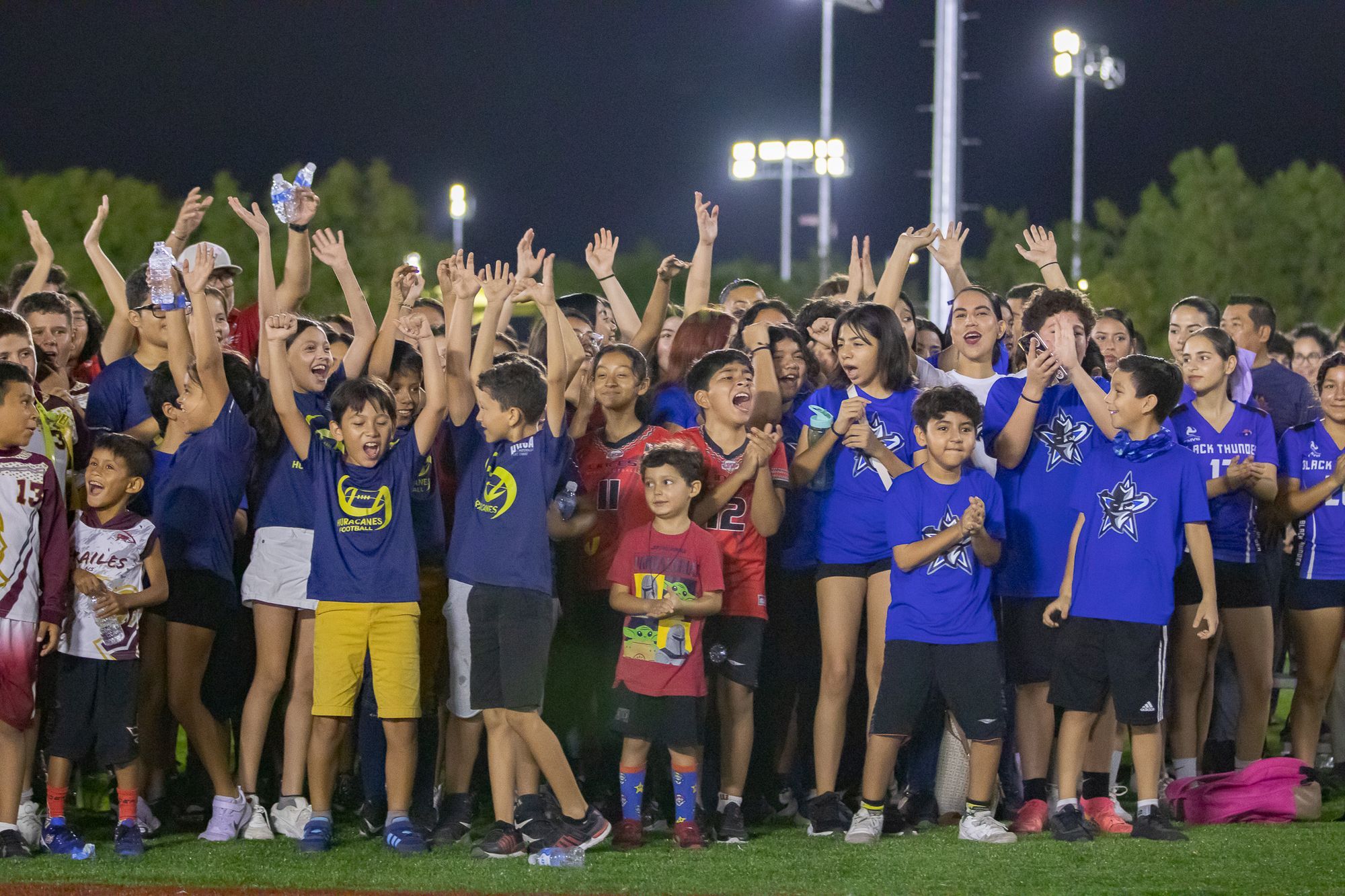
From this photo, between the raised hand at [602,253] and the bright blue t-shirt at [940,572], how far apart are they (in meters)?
2.16

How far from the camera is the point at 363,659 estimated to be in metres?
6.12

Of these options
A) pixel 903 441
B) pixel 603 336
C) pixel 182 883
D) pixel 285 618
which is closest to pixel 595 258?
pixel 603 336

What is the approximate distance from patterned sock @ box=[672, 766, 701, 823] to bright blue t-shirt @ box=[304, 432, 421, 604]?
133 cm

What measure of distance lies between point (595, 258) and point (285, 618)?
2497 millimetres

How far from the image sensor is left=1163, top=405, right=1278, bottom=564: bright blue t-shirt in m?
7.16

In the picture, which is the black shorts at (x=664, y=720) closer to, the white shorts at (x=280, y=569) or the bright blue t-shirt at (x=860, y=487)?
the bright blue t-shirt at (x=860, y=487)

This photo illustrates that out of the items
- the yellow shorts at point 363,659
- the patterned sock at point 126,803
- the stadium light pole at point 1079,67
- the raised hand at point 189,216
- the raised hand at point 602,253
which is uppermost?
the stadium light pole at point 1079,67

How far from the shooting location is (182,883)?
5379 millimetres

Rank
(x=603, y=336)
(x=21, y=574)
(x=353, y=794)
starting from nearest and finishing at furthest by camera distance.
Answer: (x=21, y=574)
(x=353, y=794)
(x=603, y=336)

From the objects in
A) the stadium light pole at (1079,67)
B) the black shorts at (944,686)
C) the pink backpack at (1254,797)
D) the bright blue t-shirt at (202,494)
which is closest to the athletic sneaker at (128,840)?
the bright blue t-shirt at (202,494)

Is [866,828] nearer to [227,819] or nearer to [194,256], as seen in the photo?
[227,819]

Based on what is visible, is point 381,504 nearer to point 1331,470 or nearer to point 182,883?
point 182,883

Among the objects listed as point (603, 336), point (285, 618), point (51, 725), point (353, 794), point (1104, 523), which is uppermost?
point (603, 336)

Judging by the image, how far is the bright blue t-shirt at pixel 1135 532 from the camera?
6332 millimetres
